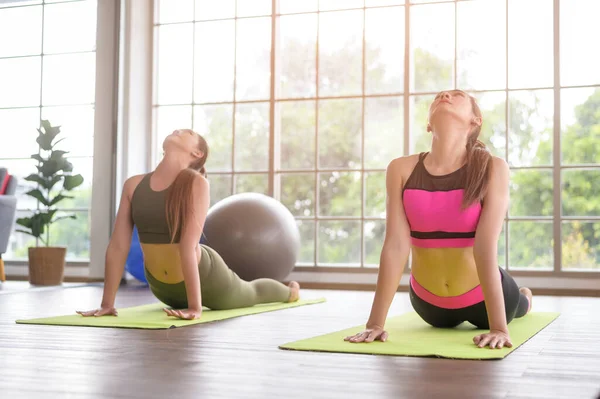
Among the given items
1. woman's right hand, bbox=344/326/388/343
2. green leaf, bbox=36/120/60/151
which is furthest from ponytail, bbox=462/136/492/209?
green leaf, bbox=36/120/60/151

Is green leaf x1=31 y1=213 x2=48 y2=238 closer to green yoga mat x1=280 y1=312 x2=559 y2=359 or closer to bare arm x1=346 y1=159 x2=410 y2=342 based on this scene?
green yoga mat x1=280 y1=312 x2=559 y2=359

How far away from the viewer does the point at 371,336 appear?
2.48 metres

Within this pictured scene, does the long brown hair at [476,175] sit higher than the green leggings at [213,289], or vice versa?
the long brown hair at [476,175]

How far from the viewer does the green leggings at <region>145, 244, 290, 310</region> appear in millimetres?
3459

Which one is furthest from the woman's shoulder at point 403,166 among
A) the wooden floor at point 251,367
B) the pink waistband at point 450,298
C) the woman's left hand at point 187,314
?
the woman's left hand at point 187,314

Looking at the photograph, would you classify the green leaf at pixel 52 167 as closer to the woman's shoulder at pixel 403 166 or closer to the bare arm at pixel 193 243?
the bare arm at pixel 193 243

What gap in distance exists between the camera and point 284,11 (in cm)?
670

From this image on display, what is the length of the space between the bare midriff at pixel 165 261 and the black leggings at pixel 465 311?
1017 millimetres

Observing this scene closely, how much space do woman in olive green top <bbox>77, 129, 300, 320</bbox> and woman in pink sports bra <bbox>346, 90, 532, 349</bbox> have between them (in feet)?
3.04

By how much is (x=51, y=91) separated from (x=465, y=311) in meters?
5.33

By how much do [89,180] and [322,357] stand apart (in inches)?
202

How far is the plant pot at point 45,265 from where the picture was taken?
609cm

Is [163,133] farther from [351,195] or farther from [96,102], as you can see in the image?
[351,195]

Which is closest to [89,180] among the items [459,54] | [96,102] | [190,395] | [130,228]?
[96,102]
